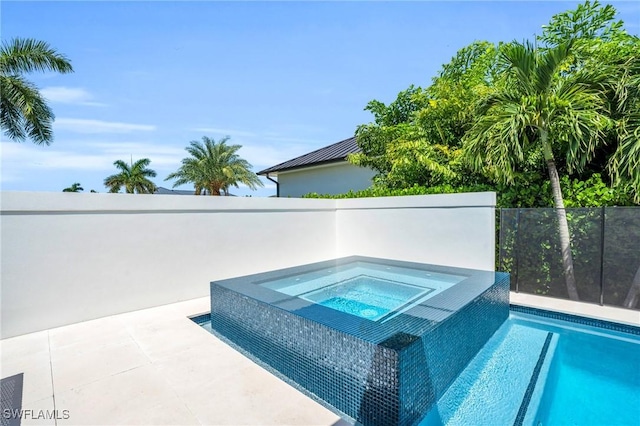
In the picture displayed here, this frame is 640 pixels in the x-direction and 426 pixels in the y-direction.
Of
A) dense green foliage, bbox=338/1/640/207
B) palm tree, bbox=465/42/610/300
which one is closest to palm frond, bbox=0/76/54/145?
dense green foliage, bbox=338/1/640/207

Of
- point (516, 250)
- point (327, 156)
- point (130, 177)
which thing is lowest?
point (516, 250)

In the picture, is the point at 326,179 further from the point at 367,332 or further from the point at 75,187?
the point at 75,187

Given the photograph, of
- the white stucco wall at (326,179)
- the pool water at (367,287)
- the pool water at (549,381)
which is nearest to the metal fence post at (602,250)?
the pool water at (549,381)

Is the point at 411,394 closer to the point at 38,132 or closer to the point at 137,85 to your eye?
the point at 137,85

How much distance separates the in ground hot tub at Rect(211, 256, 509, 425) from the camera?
3016 mm

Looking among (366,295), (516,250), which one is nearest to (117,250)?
(366,295)

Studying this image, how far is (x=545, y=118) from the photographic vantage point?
230 inches

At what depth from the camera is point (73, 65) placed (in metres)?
12.6

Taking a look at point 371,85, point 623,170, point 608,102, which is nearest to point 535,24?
point 608,102

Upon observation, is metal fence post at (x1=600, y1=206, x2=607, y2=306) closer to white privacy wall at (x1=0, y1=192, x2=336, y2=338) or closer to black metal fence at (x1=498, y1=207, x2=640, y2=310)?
black metal fence at (x1=498, y1=207, x2=640, y2=310)

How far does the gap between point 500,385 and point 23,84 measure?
682 inches

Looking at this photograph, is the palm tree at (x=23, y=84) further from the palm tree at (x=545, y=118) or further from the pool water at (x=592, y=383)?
the pool water at (x=592, y=383)

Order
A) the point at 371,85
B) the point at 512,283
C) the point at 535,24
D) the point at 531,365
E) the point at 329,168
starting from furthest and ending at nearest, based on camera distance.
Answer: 1. the point at 329,168
2. the point at 371,85
3. the point at 535,24
4. the point at 512,283
5. the point at 531,365

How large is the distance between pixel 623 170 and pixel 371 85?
832 centimetres
